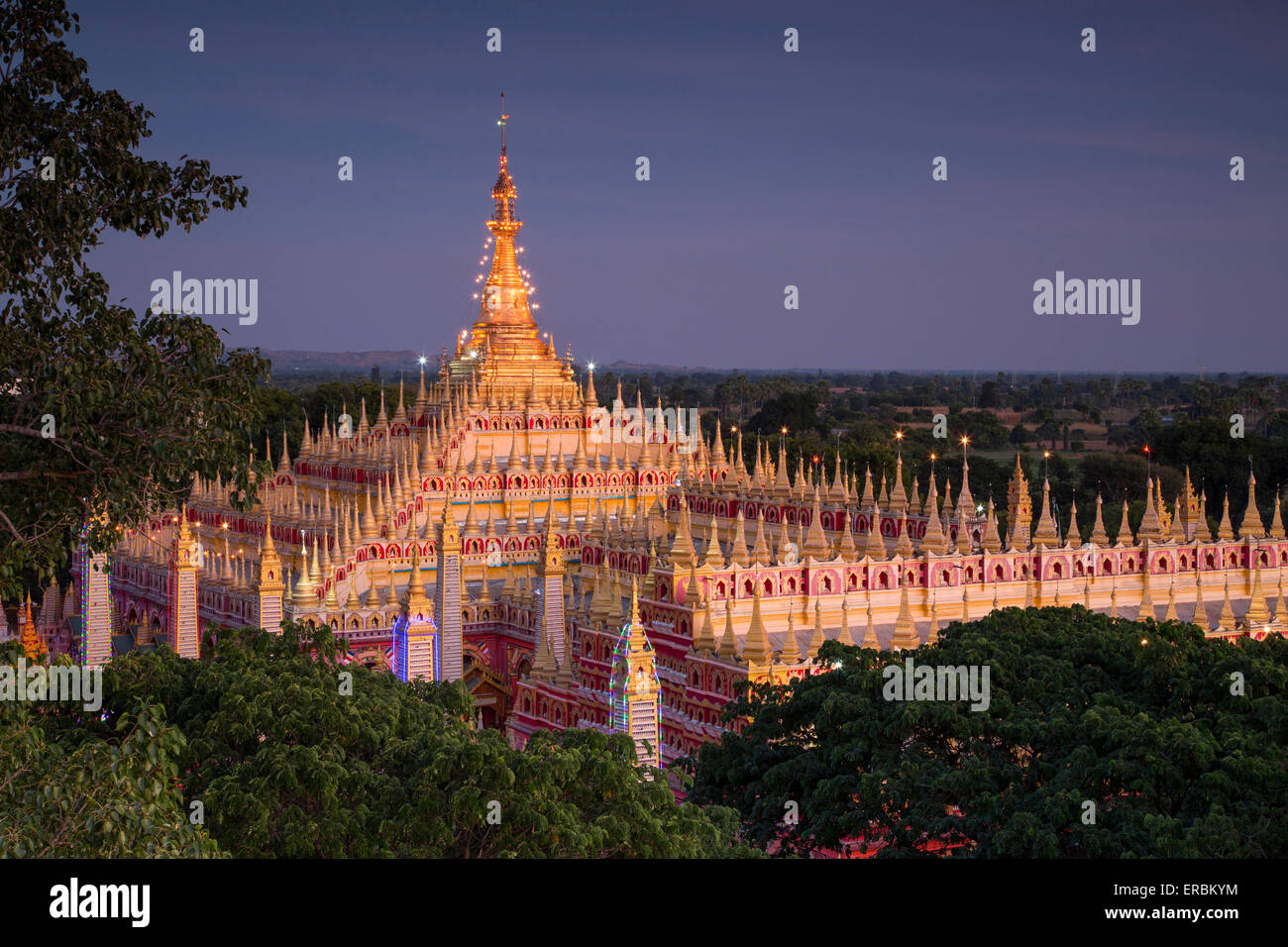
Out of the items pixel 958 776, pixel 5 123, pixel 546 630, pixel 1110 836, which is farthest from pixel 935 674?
pixel 5 123

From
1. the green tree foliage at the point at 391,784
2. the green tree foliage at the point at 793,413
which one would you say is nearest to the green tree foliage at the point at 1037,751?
the green tree foliage at the point at 391,784

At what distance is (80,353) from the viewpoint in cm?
1656

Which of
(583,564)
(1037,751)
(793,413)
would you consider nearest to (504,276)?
(583,564)

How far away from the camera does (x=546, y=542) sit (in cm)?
3559

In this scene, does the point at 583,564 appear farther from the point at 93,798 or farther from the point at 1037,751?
the point at 93,798

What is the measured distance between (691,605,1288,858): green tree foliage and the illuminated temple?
127 inches

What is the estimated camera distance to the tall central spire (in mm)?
60094

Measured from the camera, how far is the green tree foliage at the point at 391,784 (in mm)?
17797

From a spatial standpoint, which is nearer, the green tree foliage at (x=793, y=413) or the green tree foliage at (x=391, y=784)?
the green tree foliage at (x=391, y=784)

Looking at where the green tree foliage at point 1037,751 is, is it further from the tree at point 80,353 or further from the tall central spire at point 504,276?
the tall central spire at point 504,276

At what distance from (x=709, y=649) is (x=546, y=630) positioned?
18.5 ft

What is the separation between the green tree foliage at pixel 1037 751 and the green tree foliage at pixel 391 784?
2077 mm
